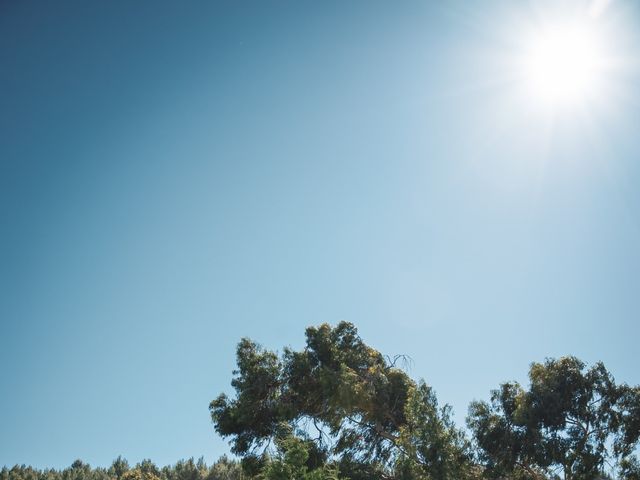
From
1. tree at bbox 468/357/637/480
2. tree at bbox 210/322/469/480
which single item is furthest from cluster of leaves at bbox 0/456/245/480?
tree at bbox 468/357/637/480

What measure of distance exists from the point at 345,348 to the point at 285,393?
192 inches

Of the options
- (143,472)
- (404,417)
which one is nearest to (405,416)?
Answer: (404,417)

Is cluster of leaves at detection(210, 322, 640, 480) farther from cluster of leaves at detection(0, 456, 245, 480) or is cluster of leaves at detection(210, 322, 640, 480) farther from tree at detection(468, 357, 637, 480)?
cluster of leaves at detection(0, 456, 245, 480)

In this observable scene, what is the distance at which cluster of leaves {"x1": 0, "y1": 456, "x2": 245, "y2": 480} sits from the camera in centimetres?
7100

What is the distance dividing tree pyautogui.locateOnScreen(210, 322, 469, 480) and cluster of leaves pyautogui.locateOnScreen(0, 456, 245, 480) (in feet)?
101

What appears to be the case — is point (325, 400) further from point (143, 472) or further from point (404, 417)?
point (143, 472)

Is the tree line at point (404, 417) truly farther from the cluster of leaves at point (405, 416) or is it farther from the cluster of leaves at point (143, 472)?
the cluster of leaves at point (143, 472)

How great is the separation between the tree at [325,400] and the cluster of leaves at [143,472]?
101 ft

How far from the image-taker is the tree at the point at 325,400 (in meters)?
24.4

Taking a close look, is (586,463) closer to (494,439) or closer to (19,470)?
(494,439)

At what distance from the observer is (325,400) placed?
25.5 metres

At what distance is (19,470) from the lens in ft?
352

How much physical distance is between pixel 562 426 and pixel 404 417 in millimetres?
8537

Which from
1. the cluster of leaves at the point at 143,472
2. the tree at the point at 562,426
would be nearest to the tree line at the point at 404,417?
the tree at the point at 562,426
